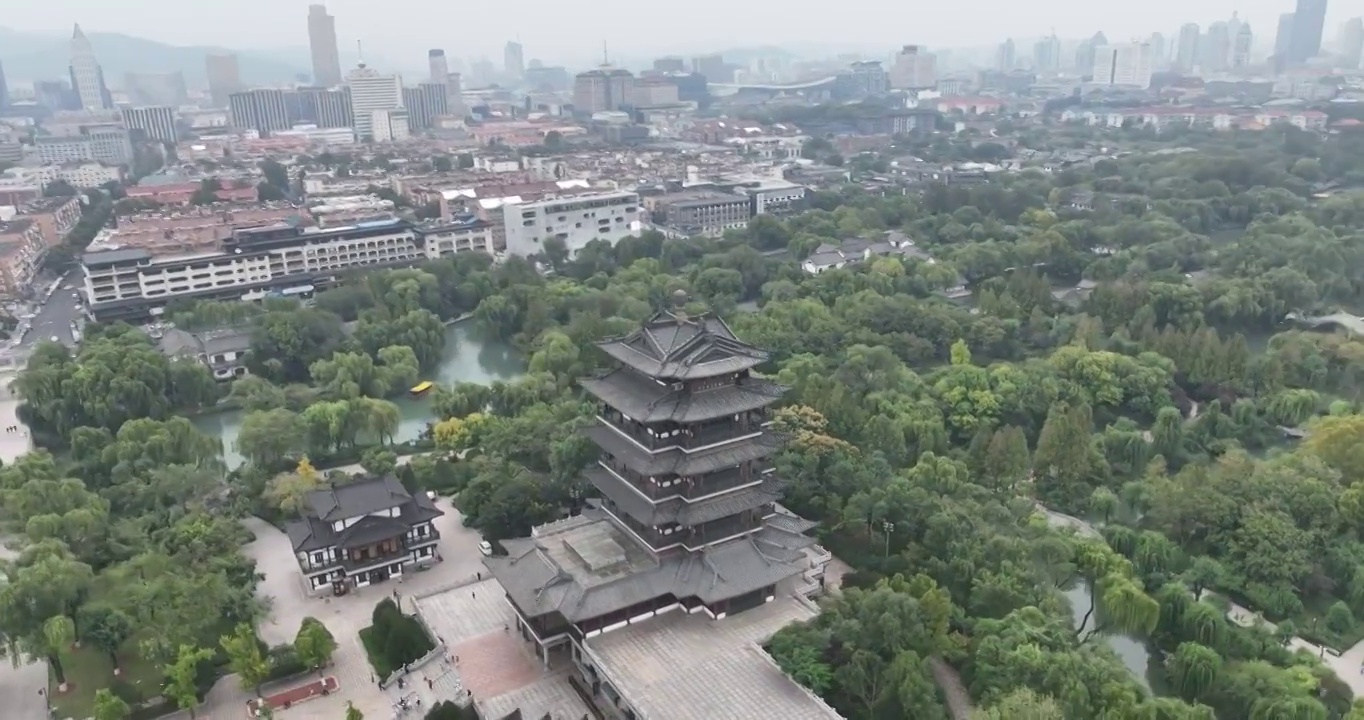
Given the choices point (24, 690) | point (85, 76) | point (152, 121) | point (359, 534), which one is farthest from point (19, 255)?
point (85, 76)

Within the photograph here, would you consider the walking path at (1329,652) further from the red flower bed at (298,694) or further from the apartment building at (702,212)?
the apartment building at (702,212)

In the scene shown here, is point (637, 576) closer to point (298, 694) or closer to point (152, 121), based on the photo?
point (298, 694)

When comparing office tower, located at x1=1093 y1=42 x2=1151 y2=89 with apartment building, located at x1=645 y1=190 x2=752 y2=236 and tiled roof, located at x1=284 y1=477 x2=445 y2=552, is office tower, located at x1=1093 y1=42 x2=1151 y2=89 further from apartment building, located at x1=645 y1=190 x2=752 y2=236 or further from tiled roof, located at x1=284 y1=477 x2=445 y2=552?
tiled roof, located at x1=284 y1=477 x2=445 y2=552

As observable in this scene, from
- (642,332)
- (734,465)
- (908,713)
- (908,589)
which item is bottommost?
(908,713)

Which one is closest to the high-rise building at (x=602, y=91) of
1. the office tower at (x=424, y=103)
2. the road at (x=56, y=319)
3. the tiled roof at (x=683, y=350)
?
the office tower at (x=424, y=103)

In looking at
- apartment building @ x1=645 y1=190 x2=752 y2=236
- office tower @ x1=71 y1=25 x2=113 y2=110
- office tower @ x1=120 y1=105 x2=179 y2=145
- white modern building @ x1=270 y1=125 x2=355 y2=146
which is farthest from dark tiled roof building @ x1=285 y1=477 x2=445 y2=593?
office tower @ x1=71 y1=25 x2=113 y2=110

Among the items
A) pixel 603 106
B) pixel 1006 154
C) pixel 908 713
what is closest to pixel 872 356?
pixel 908 713

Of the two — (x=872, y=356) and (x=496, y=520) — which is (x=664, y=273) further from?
(x=496, y=520)
